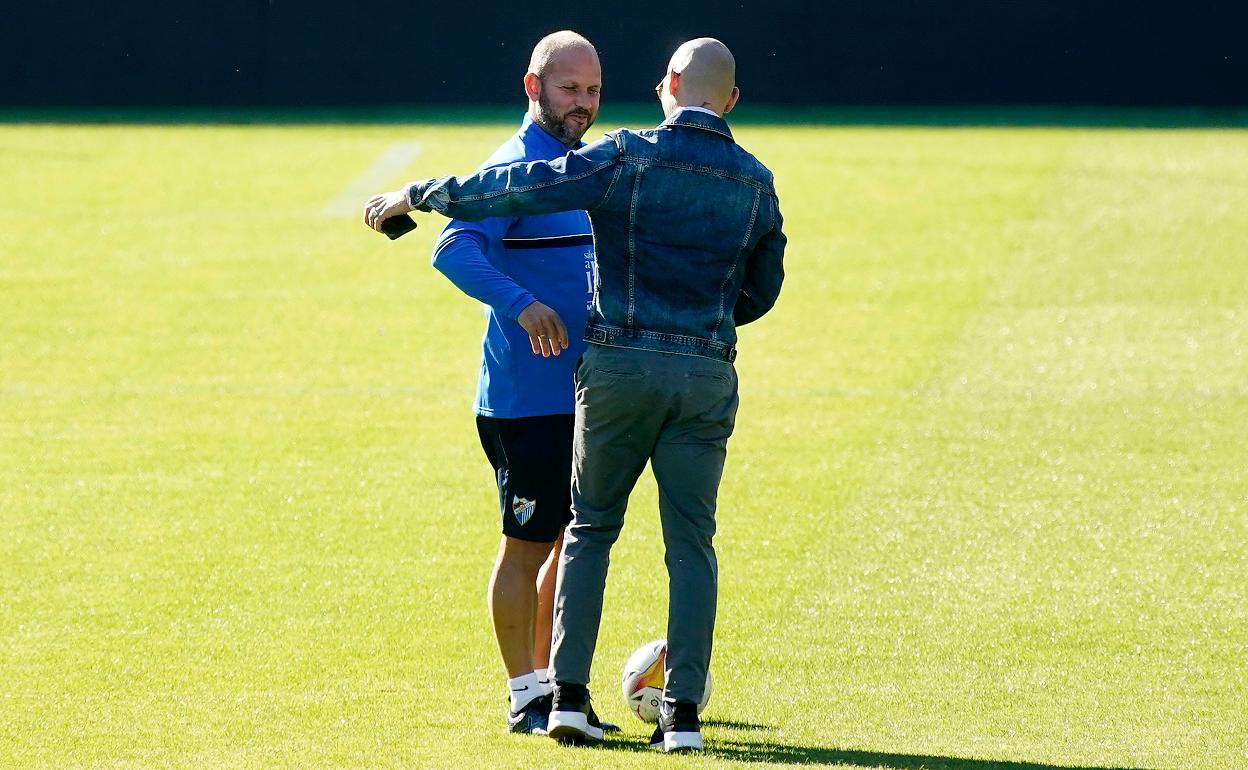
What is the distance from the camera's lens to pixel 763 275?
4.25 m

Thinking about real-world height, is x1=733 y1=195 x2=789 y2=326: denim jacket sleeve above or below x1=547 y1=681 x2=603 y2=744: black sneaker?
above

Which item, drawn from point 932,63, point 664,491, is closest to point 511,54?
point 932,63

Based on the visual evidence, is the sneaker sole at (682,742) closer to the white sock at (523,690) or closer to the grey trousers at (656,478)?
the grey trousers at (656,478)

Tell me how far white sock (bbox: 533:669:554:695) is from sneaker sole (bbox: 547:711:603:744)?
6.2 inches

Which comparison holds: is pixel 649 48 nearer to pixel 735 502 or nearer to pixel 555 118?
pixel 735 502

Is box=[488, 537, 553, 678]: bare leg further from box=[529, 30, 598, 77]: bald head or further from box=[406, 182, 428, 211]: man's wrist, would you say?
box=[529, 30, 598, 77]: bald head

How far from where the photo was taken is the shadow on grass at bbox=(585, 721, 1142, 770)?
418 centimetres

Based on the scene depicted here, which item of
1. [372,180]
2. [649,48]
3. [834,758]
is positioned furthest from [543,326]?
[649,48]

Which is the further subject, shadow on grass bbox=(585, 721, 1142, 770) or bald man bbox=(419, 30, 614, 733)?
bald man bbox=(419, 30, 614, 733)

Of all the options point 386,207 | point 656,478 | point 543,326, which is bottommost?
point 656,478

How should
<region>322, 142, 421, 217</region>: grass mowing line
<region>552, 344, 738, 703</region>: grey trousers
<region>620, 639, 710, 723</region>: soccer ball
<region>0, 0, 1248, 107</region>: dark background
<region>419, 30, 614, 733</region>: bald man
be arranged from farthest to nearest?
<region>0, 0, 1248, 107</region>: dark background < <region>322, 142, 421, 217</region>: grass mowing line < <region>620, 639, 710, 723</region>: soccer ball < <region>419, 30, 614, 733</region>: bald man < <region>552, 344, 738, 703</region>: grey trousers

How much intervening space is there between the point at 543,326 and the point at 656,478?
0.48 metres

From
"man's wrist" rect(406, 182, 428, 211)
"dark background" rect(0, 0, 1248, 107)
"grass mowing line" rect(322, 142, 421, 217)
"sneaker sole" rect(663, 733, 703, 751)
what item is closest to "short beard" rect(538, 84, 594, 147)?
"man's wrist" rect(406, 182, 428, 211)

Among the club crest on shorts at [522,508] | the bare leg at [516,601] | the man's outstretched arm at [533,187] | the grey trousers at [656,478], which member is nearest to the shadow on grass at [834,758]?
the grey trousers at [656,478]
